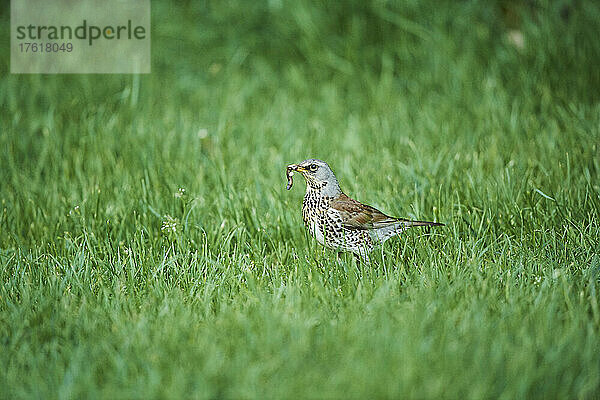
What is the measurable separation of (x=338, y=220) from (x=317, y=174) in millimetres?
291

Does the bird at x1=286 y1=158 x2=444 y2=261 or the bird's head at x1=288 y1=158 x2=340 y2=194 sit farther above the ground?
the bird's head at x1=288 y1=158 x2=340 y2=194

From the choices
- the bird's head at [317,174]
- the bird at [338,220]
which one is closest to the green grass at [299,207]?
the bird at [338,220]

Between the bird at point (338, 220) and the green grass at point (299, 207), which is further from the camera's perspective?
the bird at point (338, 220)

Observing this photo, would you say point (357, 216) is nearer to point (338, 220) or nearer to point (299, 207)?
point (338, 220)

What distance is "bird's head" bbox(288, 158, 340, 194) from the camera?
13.2ft

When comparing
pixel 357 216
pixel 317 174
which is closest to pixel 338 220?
pixel 357 216

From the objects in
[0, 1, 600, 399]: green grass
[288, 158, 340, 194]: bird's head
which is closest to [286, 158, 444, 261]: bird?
[288, 158, 340, 194]: bird's head

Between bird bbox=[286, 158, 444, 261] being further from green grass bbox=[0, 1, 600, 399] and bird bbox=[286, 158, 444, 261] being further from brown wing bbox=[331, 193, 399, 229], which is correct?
green grass bbox=[0, 1, 600, 399]

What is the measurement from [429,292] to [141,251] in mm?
1794

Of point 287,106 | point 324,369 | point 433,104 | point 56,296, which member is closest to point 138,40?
point 287,106

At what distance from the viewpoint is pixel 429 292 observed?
3627mm

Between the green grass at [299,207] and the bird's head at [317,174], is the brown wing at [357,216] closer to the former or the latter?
the bird's head at [317,174]

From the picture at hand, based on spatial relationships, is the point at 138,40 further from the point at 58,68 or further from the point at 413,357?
the point at 413,357

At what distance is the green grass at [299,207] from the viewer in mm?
3066
